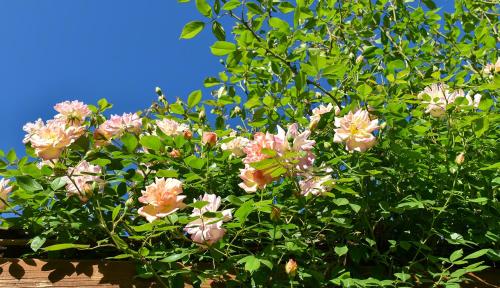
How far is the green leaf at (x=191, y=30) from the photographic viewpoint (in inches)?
54.2

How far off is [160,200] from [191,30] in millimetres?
500

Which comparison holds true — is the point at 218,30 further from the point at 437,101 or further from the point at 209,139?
the point at 437,101

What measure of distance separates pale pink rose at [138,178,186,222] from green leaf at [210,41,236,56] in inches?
16.2

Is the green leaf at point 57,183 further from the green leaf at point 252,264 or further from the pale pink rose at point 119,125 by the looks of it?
the green leaf at point 252,264

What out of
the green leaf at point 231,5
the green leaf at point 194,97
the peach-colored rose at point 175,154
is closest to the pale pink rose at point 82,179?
the peach-colored rose at point 175,154

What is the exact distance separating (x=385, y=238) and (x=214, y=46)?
719 mm

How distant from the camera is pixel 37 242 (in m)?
1.32

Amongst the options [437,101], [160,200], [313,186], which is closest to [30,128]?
[160,200]

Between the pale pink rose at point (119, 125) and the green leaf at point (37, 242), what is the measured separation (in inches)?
11.7

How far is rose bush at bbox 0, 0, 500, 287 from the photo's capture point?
1190 mm

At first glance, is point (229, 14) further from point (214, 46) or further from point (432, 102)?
point (432, 102)

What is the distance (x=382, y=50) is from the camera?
1882mm

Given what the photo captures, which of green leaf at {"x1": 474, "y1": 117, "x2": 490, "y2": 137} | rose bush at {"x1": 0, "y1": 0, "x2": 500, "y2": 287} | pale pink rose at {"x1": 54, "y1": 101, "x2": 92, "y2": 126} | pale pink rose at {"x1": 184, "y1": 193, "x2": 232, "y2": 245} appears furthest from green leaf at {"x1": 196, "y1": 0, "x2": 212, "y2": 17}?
green leaf at {"x1": 474, "y1": 117, "x2": 490, "y2": 137}

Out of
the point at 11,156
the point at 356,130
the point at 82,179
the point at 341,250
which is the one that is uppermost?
the point at 11,156
